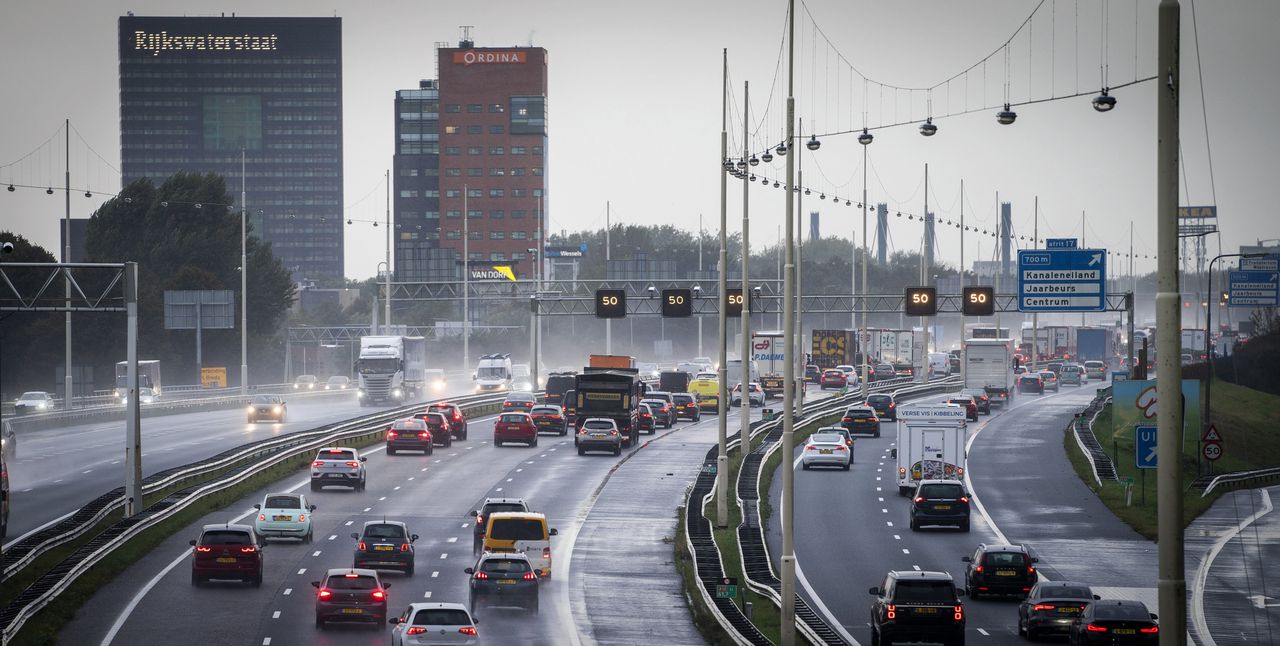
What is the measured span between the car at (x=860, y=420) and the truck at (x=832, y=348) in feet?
156

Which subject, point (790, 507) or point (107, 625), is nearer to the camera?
point (790, 507)

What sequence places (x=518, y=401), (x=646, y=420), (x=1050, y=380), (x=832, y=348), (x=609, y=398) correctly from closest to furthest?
(x=609, y=398) → (x=646, y=420) → (x=518, y=401) → (x=1050, y=380) → (x=832, y=348)

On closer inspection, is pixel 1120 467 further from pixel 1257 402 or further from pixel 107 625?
pixel 107 625

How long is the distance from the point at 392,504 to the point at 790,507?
27.3 metres

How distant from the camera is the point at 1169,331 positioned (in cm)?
1166

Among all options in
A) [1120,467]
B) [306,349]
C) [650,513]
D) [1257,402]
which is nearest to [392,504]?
[650,513]

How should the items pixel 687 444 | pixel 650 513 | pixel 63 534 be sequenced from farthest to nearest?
pixel 687 444 < pixel 650 513 < pixel 63 534

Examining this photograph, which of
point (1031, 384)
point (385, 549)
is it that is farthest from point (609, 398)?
point (1031, 384)

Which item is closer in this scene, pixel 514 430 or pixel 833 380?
pixel 514 430

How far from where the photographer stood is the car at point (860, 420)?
82500 millimetres

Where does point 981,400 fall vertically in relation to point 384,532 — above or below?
above

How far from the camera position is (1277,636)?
31.0 metres

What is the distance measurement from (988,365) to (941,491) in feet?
189

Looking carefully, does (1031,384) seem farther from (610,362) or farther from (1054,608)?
(1054,608)
